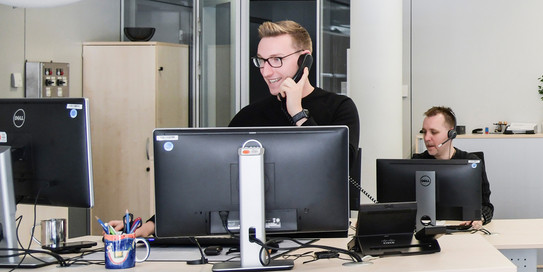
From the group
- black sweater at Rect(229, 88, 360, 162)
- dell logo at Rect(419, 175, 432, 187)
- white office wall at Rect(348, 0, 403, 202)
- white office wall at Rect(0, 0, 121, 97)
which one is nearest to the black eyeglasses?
black sweater at Rect(229, 88, 360, 162)

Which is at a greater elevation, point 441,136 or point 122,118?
point 122,118

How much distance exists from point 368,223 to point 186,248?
0.71 metres

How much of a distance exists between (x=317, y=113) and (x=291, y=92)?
0.26 metres

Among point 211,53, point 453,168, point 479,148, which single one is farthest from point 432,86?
point 453,168

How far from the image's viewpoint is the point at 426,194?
3393mm

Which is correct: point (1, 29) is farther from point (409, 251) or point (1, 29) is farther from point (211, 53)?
point (409, 251)

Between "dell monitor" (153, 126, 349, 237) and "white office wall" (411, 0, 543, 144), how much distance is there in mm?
4464

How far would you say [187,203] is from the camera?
245 centimetres

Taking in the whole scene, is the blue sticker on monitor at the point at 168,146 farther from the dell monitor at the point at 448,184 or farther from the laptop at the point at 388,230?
the dell monitor at the point at 448,184

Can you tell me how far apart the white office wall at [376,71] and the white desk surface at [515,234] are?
1.39 meters

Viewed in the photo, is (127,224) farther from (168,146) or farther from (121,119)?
(121,119)

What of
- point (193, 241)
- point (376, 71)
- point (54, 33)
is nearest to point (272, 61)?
point (193, 241)

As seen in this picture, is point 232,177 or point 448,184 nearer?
point 232,177

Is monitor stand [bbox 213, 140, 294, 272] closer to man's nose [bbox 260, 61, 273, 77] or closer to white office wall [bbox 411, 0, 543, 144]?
man's nose [bbox 260, 61, 273, 77]
